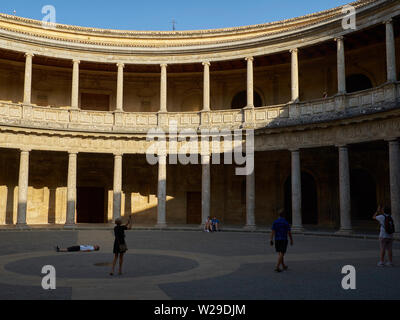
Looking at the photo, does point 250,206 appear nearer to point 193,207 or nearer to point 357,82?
point 193,207

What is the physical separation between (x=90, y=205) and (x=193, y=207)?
6907 millimetres

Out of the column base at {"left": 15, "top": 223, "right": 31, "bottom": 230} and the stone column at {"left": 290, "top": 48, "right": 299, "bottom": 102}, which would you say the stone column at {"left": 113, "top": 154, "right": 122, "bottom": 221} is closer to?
the column base at {"left": 15, "top": 223, "right": 31, "bottom": 230}

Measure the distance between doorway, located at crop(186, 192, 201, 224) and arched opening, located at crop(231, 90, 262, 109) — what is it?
21.2ft

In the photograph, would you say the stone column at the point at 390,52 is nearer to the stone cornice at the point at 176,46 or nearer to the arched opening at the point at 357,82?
the stone cornice at the point at 176,46

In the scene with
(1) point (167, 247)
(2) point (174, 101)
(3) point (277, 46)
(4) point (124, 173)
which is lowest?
(1) point (167, 247)

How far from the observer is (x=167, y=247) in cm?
1483

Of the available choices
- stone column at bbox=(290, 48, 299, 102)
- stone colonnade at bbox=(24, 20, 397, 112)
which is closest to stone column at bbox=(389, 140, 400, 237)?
stone colonnade at bbox=(24, 20, 397, 112)

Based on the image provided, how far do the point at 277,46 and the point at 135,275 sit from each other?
18206mm

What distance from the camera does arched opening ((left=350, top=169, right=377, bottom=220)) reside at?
24219mm

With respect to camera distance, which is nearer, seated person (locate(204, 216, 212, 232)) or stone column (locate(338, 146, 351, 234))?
stone column (locate(338, 146, 351, 234))

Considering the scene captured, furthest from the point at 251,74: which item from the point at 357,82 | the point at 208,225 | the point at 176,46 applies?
the point at 208,225
